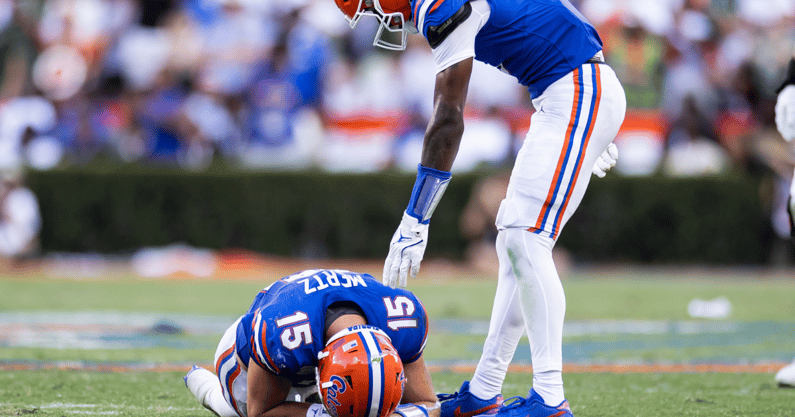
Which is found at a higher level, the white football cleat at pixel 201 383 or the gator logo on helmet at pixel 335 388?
the gator logo on helmet at pixel 335 388

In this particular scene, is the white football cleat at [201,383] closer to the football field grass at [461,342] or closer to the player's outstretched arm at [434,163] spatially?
the football field grass at [461,342]

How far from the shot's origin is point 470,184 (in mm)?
11344

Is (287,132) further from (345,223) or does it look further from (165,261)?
(165,261)

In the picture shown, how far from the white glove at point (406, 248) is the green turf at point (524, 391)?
44.9 inches

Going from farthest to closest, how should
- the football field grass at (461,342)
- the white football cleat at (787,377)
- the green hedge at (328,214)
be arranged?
the green hedge at (328,214), the white football cleat at (787,377), the football field grass at (461,342)

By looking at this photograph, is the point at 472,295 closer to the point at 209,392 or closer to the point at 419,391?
the point at 209,392

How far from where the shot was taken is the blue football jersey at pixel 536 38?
360 cm

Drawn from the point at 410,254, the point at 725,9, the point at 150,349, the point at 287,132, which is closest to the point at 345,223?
the point at 287,132

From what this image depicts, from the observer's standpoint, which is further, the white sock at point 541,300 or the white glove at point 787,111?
the white glove at point 787,111

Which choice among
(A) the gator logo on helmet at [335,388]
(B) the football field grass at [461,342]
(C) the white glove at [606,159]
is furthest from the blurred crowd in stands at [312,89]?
(A) the gator logo on helmet at [335,388]

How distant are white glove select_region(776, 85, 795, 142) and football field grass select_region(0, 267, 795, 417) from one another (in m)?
1.35

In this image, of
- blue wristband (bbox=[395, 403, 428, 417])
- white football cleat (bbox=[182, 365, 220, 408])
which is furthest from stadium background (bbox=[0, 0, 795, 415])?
blue wristband (bbox=[395, 403, 428, 417])

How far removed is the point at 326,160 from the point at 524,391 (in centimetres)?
809

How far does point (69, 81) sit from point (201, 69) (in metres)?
1.98
